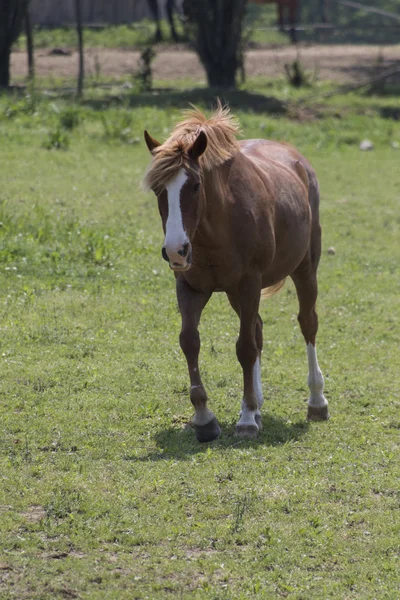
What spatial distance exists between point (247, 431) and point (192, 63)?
21205 millimetres

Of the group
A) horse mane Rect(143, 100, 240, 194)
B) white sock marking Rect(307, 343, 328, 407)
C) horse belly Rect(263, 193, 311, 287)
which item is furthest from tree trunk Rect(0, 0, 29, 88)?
horse mane Rect(143, 100, 240, 194)

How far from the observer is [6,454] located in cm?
607

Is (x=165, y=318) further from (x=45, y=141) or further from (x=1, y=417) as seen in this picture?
(x=45, y=141)

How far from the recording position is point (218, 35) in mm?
22547

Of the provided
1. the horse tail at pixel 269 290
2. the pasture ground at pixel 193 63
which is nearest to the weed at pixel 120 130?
the pasture ground at pixel 193 63

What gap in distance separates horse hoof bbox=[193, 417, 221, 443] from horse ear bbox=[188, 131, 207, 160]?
5.66 ft

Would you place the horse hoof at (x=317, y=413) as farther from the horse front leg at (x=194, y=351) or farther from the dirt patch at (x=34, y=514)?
the dirt patch at (x=34, y=514)

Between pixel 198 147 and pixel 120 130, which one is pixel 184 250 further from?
pixel 120 130

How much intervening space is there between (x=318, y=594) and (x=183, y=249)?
2.04 metres

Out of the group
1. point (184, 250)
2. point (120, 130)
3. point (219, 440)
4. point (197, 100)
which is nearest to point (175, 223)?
point (184, 250)

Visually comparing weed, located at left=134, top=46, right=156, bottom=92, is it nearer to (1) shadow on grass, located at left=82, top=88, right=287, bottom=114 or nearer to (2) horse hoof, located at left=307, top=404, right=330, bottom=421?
(1) shadow on grass, located at left=82, top=88, right=287, bottom=114

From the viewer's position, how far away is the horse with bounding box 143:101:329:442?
19.0 feet

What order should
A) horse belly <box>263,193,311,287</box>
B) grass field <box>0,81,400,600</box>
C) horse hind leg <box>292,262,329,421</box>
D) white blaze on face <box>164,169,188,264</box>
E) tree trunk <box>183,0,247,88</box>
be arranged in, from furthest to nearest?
tree trunk <box>183,0,247,88</box> < horse hind leg <box>292,262,329,421</box> < horse belly <box>263,193,311,287</box> < white blaze on face <box>164,169,188,264</box> < grass field <box>0,81,400,600</box>

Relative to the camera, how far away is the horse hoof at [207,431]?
6.41 m
